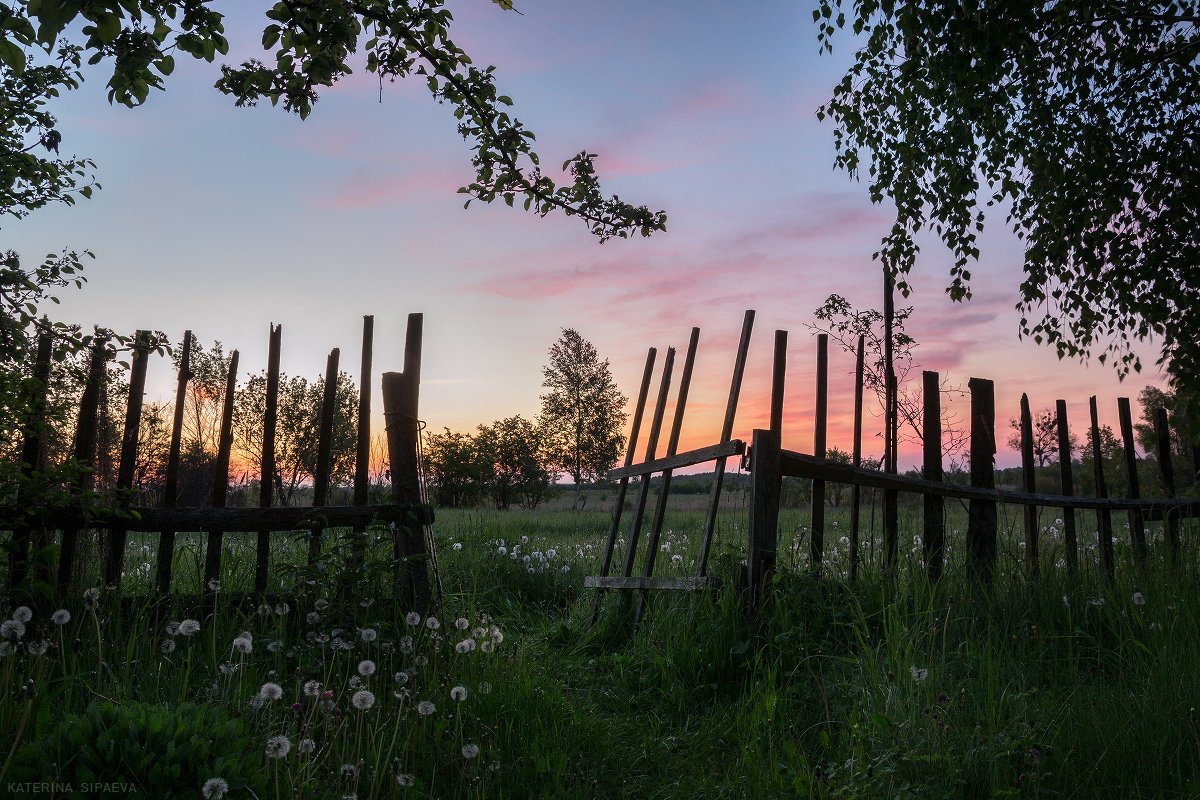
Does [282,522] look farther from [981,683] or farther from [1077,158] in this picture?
[1077,158]

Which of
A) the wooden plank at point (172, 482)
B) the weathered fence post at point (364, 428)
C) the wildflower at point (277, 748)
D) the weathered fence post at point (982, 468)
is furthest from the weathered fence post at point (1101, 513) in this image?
the wooden plank at point (172, 482)

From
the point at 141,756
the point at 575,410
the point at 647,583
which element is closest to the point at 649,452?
the point at 647,583

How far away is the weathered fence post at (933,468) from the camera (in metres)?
6.27

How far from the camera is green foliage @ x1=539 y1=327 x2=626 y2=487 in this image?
49594 millimetres

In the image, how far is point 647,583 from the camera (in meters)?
6.41

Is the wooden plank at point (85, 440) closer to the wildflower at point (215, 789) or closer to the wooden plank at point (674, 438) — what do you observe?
the wildflower at point (215, 789)

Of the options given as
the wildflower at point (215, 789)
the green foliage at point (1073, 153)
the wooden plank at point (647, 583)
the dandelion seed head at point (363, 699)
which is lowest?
the wildflower at point (215, 789)

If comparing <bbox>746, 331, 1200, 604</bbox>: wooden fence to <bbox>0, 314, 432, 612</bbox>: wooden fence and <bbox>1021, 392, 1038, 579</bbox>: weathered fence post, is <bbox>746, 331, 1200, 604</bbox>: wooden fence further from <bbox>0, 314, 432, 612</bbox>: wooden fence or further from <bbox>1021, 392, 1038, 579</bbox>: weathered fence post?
<bbox>0, 314, 432, 612</bbox>: wooden fence

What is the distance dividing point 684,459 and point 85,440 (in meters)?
4.28

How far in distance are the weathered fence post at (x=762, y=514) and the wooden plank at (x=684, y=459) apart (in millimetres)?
167

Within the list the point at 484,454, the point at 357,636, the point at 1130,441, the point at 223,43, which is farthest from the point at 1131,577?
the point at 484,454

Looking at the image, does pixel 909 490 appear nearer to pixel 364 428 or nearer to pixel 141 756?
pixel 364 428

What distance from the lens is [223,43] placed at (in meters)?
4.14

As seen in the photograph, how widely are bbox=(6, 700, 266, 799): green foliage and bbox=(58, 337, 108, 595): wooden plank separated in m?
2.61
